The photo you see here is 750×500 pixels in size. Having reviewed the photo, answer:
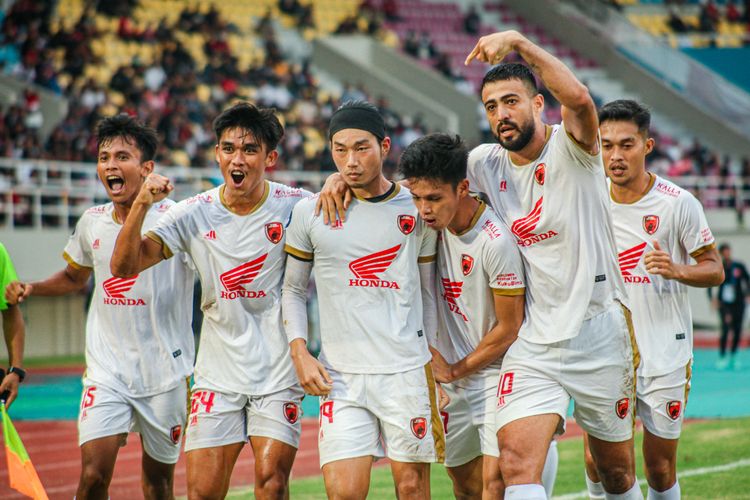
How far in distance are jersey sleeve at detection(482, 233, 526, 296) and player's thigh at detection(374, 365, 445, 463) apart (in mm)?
691

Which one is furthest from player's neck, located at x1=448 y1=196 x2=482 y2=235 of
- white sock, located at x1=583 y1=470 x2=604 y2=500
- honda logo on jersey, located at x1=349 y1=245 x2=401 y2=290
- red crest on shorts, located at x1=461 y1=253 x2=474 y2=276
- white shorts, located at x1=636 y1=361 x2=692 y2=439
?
white sock, located at x1=583 y1=470 x2=604 y2=500

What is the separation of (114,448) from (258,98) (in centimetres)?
2320

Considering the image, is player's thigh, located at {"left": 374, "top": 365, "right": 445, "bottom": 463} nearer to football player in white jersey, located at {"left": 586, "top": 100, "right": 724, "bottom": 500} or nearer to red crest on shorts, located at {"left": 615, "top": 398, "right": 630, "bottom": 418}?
red crest on shorts, located at {"left": 615, "top": 398, "right": 630, "bottom": 418}

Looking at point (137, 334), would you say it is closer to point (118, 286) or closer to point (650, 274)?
point (118, 286)

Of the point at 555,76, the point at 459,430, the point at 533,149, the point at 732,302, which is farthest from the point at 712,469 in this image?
the point at 732,302

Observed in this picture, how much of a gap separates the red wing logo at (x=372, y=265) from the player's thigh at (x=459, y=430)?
37.6 inches

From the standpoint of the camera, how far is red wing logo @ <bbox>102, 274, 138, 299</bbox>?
7598 millimetres

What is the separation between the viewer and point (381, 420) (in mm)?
6477

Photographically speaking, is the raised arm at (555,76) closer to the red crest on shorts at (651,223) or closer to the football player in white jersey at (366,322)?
the football player in white jersey at (366,322)

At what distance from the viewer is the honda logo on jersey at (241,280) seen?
6914 mm

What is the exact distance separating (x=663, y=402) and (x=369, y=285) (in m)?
2.44

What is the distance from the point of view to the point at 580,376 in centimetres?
652

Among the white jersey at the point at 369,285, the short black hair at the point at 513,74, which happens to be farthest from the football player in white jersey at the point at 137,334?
the short black hair at the point at 513,74

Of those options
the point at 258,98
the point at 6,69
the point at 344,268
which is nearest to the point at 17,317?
the point at 344,268
